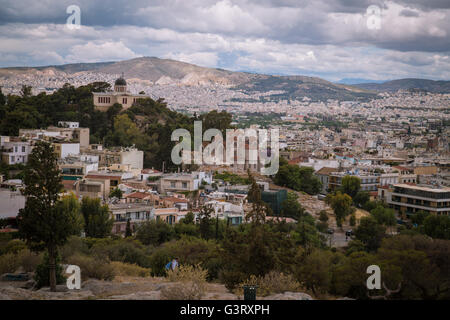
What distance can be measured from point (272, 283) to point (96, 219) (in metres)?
7.84

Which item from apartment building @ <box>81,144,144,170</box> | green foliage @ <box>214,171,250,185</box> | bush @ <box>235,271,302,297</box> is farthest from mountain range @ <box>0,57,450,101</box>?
bush @ <box>235,271,302,297</box>

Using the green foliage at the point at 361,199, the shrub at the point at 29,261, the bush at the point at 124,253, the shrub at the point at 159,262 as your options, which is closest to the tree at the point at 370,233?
the green foliage at the point at 361,199

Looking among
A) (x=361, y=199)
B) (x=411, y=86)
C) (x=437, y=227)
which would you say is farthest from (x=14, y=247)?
(x=411, y=86)

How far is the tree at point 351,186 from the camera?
23.6m

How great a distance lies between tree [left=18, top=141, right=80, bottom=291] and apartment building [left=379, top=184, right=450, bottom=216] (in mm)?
15784

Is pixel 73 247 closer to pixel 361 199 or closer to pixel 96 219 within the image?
pixel 96 219

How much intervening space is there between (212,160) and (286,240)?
61.5 ft

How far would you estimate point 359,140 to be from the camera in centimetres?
4772

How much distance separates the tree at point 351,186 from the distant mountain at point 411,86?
5714cm

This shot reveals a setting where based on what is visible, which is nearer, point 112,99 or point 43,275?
point 43,275

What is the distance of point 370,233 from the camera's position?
1608 centimetres

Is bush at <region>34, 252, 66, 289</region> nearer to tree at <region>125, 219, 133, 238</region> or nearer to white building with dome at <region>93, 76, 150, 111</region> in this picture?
tree at <region>125, 219, 133, 238</region>

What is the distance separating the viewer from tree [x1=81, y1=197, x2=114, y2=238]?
13.2m
